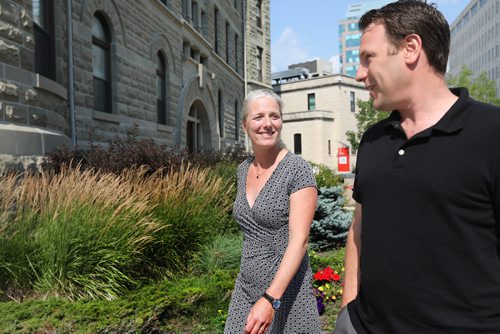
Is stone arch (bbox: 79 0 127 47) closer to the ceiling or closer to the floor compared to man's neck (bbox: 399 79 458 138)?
closer to the ceiling

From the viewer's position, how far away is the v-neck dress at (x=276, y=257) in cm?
254

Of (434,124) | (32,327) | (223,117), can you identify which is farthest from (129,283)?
(223,117)

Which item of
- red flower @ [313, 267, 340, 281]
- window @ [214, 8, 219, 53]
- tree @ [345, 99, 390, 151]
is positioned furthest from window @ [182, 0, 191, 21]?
tree @ [345, 99, 390, 151]

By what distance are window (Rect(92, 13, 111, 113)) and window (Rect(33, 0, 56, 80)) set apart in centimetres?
274

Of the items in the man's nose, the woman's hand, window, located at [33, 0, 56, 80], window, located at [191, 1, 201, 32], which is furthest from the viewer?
window, located at [191, 1, 201, 32]

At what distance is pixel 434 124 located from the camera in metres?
1.61

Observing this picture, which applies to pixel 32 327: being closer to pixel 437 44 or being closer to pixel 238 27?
pixel 437 44

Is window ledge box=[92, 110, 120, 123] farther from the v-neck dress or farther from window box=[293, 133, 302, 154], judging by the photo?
window box=[293, 133, 302, 154]

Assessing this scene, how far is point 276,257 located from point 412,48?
1405mm

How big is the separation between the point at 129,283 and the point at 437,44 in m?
3.93

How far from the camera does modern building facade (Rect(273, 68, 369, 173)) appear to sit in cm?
4756

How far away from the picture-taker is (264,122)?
2670 millimetres

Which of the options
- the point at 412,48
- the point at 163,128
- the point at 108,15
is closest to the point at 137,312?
the point at 412,48

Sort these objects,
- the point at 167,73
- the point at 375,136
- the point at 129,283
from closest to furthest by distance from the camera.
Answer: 1. the point at 375,136
2. the point at 129,283
3. the point at 167,73
